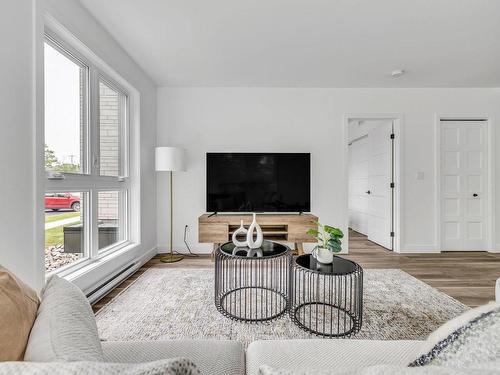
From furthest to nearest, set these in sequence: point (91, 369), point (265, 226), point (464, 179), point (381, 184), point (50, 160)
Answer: point (381, 184) → point (464, 179) → point (265, 226) → point (50, 160) → point (91, 369)

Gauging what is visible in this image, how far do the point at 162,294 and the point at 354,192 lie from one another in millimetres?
4474

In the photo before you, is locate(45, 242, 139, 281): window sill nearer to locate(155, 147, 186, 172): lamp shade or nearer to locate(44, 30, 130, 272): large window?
locate(44, 30, 130, 272): large window

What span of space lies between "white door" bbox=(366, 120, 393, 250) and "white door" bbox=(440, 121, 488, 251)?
75 cm

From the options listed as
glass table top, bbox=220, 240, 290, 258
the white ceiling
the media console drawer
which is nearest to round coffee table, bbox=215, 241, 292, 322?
glass table top, bbox=220, 240, 290, 258

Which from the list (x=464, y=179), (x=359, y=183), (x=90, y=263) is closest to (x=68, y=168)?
(x=90, y=263)

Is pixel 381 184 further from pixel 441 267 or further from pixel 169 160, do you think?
pixel 169 160

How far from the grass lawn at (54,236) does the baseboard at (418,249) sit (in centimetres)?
411

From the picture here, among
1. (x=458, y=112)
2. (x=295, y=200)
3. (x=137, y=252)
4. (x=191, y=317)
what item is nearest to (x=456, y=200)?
(x=458, y=112)

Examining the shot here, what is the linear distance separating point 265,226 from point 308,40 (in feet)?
7.14

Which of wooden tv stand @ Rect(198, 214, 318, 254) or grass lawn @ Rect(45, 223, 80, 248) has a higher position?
grass lawn @ Rect(45, 223, 80, 248)

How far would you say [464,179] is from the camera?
12.0 ft

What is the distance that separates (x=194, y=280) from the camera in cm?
254

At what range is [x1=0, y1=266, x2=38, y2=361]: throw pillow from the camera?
46 cm

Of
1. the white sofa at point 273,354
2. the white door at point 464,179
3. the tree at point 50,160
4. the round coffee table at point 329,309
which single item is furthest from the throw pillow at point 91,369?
the white door at point 464,179
